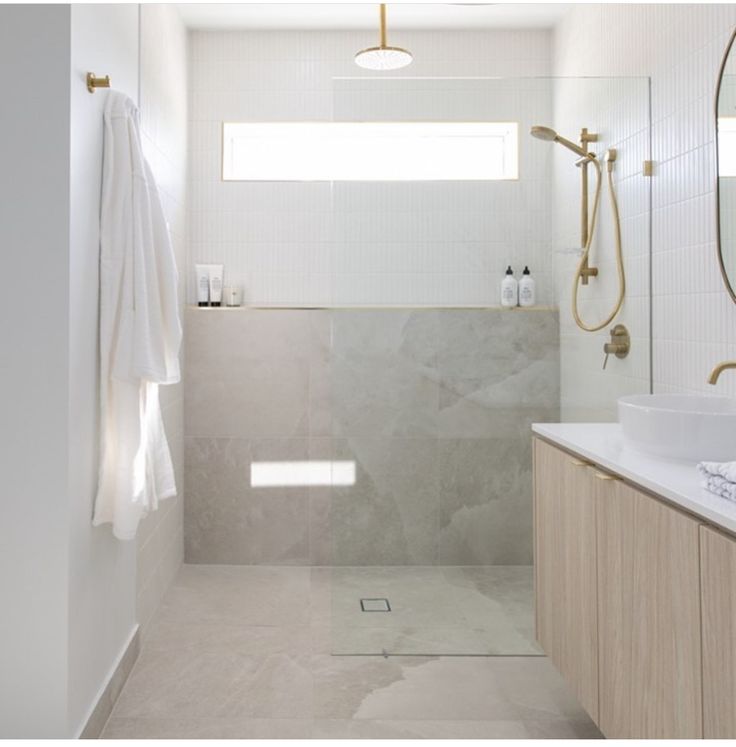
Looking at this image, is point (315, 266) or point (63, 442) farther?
point (315, 266)

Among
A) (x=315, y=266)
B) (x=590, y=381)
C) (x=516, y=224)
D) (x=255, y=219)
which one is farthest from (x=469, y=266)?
(x=255, y=219)

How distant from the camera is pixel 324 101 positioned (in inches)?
144

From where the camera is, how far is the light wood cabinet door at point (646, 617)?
1277 millimetres

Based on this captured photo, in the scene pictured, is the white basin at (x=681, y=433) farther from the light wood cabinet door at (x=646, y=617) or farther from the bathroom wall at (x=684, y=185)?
the bathroom wall at (x=684, y=185)

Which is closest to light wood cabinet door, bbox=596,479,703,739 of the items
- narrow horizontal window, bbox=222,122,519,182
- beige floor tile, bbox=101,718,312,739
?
beige floor tile, bbox=101,718,312,739

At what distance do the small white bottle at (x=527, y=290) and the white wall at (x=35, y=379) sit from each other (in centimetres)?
157

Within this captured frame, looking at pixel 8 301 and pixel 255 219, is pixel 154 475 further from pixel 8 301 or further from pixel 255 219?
pixel 255 219

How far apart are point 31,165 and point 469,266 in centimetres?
150

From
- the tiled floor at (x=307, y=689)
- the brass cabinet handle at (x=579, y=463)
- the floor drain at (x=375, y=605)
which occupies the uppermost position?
the brass cabinet handle at (x=579, y=463)

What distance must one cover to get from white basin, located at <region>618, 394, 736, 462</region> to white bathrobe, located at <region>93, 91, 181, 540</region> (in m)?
1.28

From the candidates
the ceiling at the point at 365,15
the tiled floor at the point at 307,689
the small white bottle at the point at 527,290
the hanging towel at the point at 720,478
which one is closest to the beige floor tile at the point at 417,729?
the tiled floor at the point at 307,689

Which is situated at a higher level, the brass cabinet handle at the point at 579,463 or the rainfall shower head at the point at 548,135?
the rainfall shower head at the point at 548,135

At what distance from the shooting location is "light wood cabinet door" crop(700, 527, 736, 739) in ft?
3.75

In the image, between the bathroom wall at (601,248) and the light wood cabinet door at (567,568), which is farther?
the bathroom wall at (601,248)
